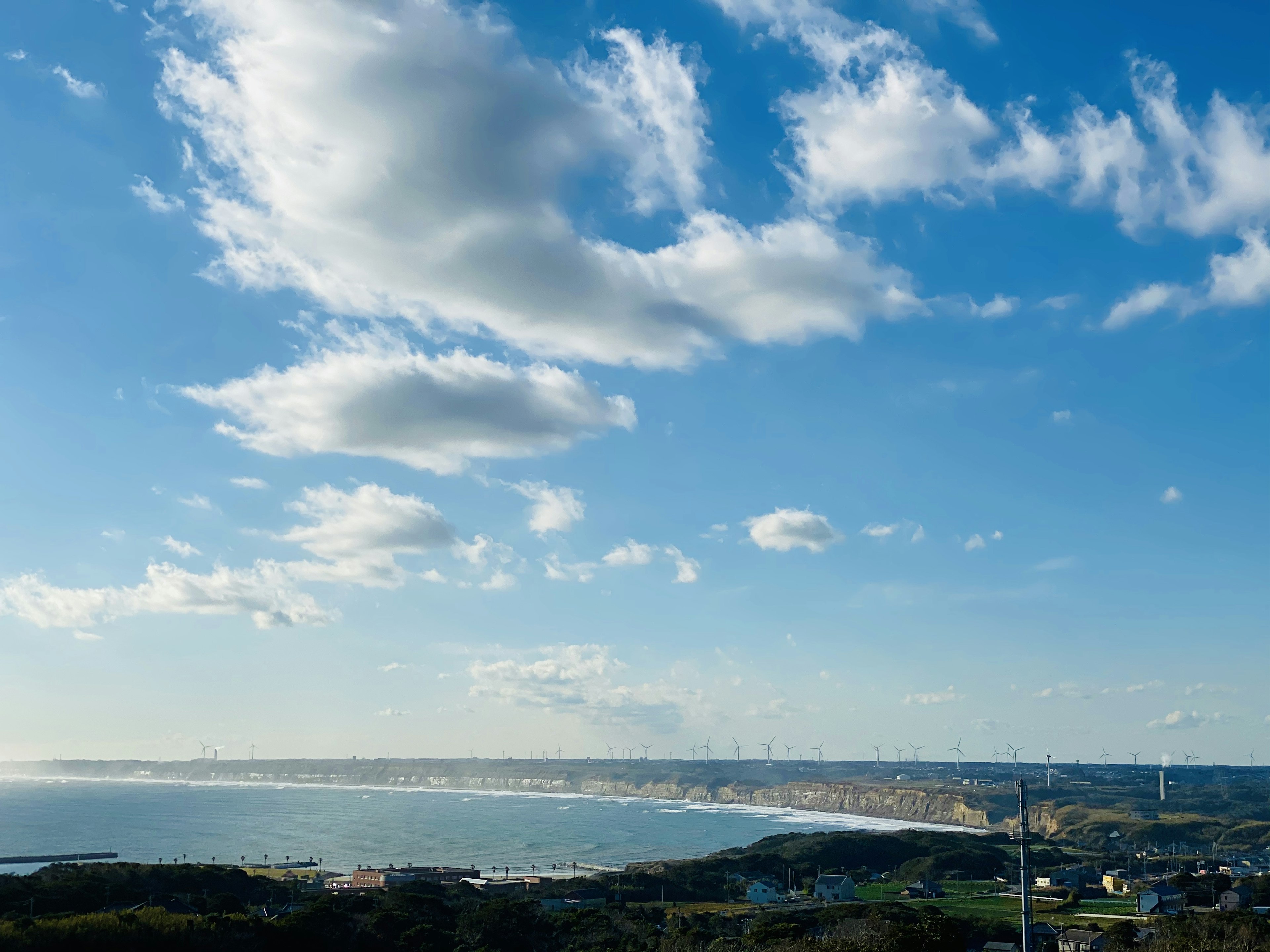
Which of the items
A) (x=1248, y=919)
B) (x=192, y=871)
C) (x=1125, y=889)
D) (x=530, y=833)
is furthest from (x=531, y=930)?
(x=530, y=833)

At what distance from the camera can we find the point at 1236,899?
86.2m

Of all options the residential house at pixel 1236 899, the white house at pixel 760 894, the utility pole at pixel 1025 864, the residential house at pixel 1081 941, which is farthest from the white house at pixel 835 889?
the utility pole at pixel 1025 864

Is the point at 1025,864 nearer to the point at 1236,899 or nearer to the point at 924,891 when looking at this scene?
the point at 924,891

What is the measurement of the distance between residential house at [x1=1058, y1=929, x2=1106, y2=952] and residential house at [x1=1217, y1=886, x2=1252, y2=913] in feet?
96.9

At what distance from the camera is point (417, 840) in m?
171

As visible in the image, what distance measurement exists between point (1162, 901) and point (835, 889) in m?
28.5

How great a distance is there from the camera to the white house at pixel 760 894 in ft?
316

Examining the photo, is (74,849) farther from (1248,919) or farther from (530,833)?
(1248,919)

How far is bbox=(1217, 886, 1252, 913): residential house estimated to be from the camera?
A: 278ft

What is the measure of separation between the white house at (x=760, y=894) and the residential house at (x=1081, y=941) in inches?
1440

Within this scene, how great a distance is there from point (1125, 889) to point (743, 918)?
1911 inches

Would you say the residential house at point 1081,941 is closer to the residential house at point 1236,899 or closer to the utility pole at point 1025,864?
the utility pole at point 1025,864

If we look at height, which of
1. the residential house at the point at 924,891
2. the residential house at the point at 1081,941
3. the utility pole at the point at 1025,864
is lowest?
the residential house at the point at 924,891

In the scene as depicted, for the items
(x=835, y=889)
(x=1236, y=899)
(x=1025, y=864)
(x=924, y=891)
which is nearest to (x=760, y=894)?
(x=835, y=889)
